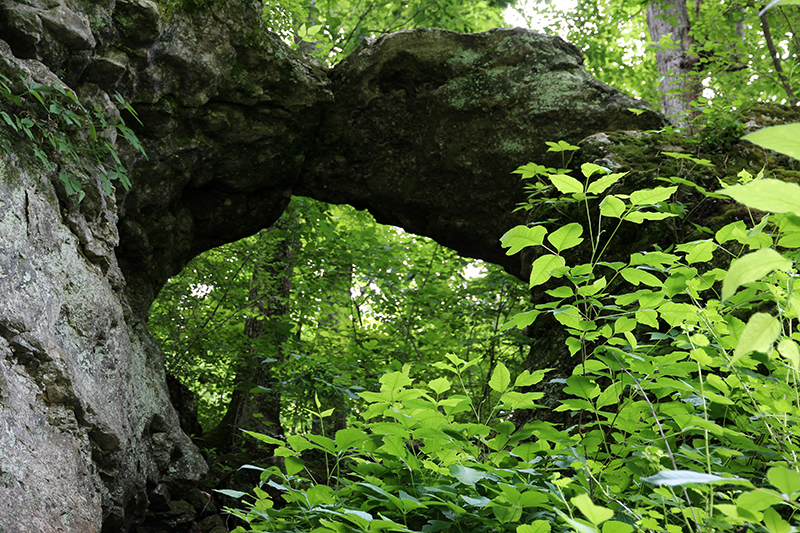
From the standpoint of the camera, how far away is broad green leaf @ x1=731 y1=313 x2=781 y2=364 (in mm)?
562

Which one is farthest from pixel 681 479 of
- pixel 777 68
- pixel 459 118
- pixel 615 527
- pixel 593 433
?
pixel 777 68

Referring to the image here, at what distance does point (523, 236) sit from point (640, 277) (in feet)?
1.07

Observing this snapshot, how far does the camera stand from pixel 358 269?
7395 mm

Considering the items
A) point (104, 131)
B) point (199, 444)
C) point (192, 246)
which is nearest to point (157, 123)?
point (104, 131)

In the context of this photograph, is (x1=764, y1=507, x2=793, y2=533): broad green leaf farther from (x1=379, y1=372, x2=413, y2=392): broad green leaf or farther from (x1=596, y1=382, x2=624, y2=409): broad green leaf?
(x1=379, y1=372, x2=413, y2=392): broad green leaf

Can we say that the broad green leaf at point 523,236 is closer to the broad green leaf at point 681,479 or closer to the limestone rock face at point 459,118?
the broad green leaf at point 681,479

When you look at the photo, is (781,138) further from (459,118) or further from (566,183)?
(459,118)

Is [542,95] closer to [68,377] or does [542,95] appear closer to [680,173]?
[680,173]

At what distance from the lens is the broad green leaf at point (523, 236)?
1.22 meters

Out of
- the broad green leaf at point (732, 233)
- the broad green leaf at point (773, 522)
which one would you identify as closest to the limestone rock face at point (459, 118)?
the broad green leaf at point (732, 233)

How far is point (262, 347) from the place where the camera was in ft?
22.6

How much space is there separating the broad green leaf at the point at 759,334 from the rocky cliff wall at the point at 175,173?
2832mm

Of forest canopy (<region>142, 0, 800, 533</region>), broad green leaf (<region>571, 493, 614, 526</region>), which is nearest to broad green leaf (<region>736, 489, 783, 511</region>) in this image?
forest canopy (<region>142, 0, 800, 533</region>)

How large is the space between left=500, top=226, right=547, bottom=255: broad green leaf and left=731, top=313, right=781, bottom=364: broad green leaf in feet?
2.01
